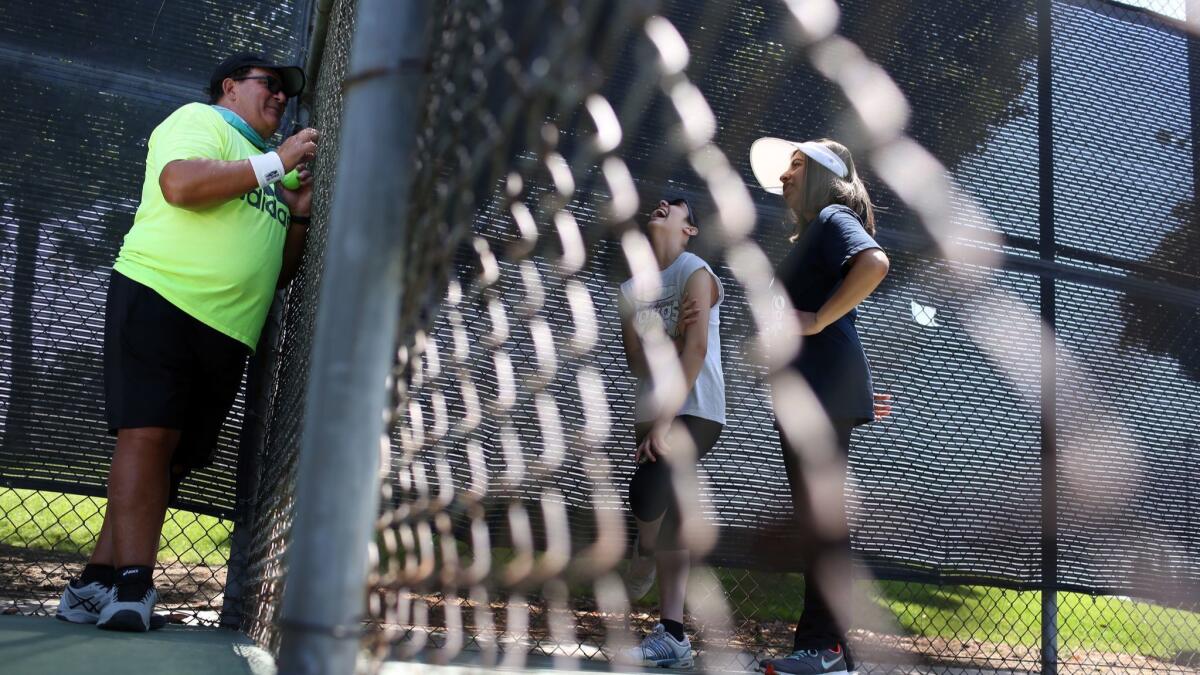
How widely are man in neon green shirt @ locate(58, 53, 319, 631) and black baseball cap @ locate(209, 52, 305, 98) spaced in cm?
25

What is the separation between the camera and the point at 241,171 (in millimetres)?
2643

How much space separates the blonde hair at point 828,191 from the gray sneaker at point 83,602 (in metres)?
2.24

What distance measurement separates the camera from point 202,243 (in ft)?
8.98

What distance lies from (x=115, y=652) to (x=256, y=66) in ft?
5.69

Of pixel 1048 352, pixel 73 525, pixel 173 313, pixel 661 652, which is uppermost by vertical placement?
pixel 1048 352

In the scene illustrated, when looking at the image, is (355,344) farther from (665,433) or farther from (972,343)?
(972,343)

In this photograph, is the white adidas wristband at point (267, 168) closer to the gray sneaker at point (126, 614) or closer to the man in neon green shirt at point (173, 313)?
the man in neon green shirt at point (173, 313)

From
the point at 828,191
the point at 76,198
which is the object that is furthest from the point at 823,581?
the point at 76,198

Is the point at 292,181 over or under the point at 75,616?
over

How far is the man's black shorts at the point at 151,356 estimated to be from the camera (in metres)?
2.65

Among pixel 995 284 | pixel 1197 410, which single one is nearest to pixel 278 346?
pixel 995 284

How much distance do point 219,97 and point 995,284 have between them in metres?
3.34

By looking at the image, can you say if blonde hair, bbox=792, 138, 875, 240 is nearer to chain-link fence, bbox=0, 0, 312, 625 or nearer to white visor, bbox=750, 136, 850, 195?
white visor, bbox=750, 136, 850, 195

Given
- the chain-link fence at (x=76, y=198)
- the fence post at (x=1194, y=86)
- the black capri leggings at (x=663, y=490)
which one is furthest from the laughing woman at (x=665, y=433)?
the fence post at (x=1194, y=86)
